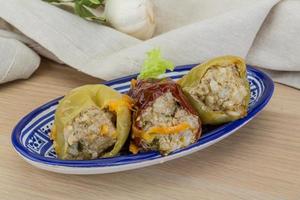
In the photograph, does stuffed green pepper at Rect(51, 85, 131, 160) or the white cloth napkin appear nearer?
stuffed green pepper at Rect(51, 85, 131, 160)

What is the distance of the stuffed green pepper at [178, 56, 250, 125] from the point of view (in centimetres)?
65

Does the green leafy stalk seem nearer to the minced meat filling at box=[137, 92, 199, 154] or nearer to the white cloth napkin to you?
the white cloth napkin

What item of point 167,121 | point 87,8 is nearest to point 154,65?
point 167,121

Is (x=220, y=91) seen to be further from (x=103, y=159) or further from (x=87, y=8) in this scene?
(x=87, y=8)

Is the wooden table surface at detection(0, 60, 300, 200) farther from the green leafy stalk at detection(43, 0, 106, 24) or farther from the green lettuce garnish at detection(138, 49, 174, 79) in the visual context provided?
the green leafy stalk at detection(43, 0, 106, 24)

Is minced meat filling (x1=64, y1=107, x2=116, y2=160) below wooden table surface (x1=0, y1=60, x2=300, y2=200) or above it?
above

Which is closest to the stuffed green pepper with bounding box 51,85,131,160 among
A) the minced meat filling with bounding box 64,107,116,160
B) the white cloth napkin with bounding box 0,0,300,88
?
the minced meat filling with bounding box 64,107,116,160

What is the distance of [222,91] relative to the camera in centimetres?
65

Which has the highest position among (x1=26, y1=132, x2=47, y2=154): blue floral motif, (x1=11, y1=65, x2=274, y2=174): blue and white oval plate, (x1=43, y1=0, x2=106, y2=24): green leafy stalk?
(x1=43, y1=0, x2=106, y2=24): green leafy stalk

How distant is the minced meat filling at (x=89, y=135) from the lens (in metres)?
0.61

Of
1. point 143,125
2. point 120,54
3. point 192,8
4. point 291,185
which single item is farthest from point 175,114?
point 192,8

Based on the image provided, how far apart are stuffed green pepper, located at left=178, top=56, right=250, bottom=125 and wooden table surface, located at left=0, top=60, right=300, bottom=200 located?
57 millimetres

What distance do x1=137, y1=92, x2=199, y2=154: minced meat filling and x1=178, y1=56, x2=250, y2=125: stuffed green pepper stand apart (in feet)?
0.10

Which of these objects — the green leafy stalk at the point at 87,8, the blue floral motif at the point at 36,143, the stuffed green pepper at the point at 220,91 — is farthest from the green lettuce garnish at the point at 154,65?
the green leafy stalk at the point at 87,8
